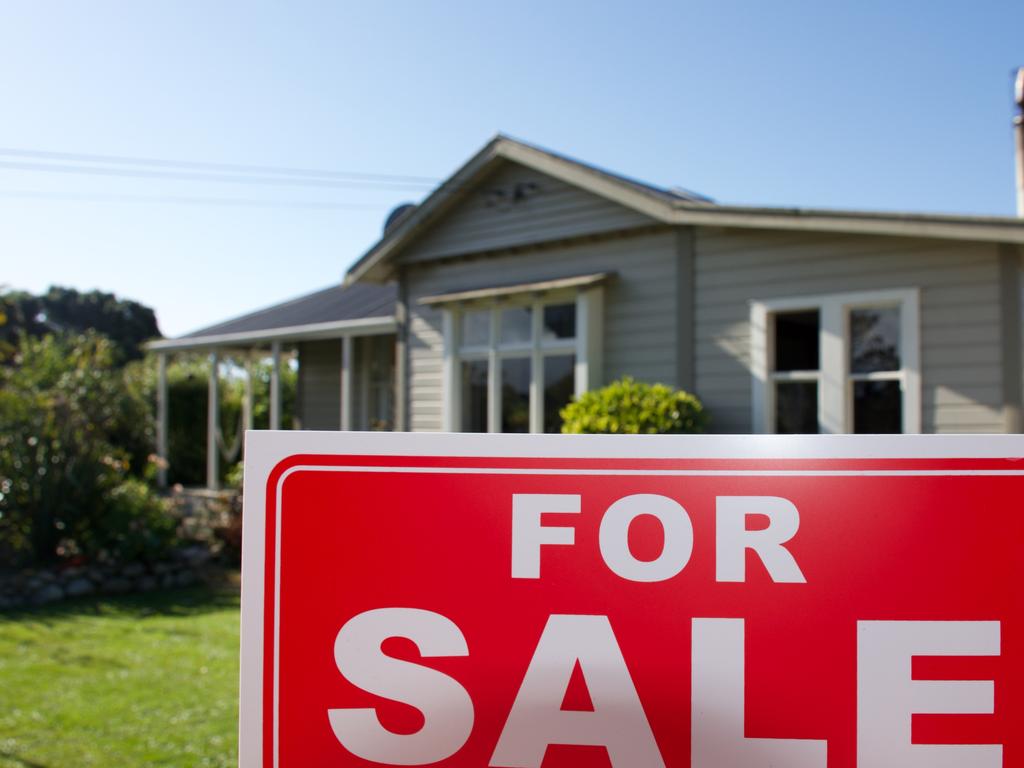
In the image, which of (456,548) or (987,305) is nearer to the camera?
(456,548)

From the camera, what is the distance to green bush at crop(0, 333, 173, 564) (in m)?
9.16

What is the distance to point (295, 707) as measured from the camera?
1199 millimetres

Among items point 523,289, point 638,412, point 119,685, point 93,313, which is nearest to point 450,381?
point 523,289

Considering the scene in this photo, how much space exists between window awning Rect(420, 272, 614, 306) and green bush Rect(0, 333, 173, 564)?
403 centimetres

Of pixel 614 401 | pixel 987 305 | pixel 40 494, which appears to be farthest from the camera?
pixel 40 494

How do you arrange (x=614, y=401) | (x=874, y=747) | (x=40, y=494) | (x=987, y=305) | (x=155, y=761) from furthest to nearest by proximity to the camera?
(x=40, y=494) → (x=614, y=401) → (x=987, y=305) → (x=155, y=761) → (x=874, y=747)

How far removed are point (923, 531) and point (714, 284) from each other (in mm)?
6736

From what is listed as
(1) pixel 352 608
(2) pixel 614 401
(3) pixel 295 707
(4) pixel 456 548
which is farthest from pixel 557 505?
(2) pixel 614 401

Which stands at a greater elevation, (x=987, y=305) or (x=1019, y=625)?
(x=987, y=305)

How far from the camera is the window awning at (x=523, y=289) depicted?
822 cm

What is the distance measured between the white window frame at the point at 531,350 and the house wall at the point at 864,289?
107cm

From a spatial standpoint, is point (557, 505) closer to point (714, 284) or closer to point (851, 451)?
point (851, 451)

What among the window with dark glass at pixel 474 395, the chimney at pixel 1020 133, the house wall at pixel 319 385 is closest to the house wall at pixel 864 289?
the window with dark glass at pixel 474 395

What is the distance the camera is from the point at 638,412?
708 centimetres
